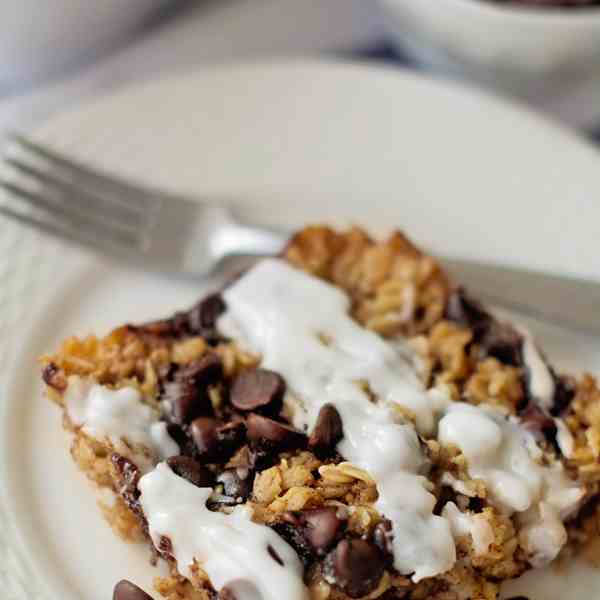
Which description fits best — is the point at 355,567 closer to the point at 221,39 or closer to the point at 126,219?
the point at 126,219

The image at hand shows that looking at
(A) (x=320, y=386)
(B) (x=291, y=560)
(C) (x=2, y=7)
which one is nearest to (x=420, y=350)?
(A) (x=320, y=386)

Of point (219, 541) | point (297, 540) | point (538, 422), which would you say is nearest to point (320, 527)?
point (297, 540)

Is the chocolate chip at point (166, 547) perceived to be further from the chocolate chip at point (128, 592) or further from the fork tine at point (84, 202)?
the fork tine at point (84, 202)

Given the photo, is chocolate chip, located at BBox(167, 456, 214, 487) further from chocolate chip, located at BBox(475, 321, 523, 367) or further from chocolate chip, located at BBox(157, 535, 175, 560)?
chocolate chip, located at BBox(475, 321, 523, 367)

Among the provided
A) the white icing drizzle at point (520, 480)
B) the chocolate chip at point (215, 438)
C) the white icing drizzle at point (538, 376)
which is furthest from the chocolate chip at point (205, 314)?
the white icing drizzle at point (538, 376)

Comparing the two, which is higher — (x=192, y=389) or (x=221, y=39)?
(x=221, y=39)

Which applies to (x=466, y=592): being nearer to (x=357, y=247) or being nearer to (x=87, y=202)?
(x=357, y=247)
